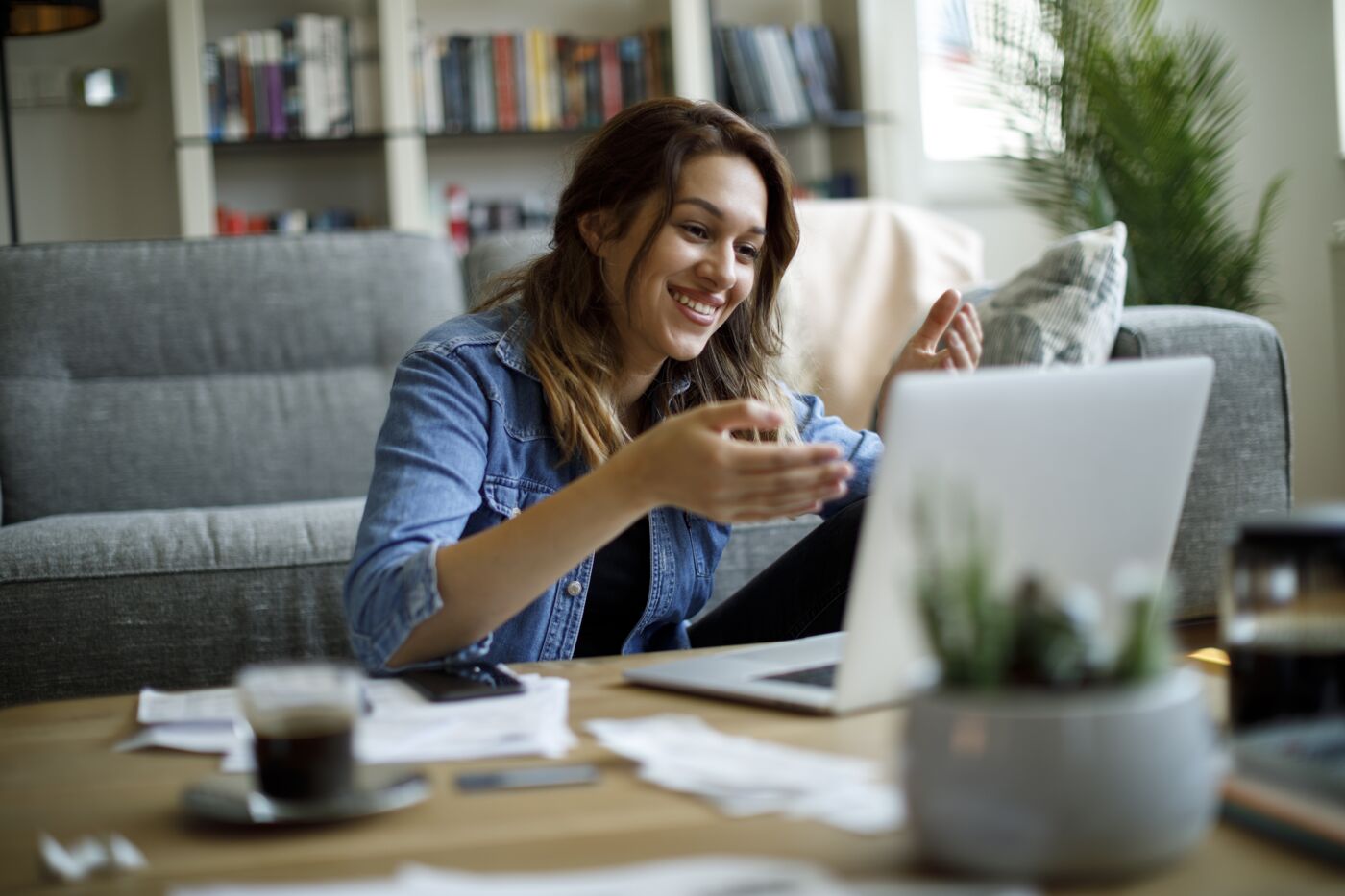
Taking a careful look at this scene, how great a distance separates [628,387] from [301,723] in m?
0.94

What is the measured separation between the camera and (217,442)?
8.23ft

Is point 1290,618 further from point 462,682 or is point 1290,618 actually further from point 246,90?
point 246,90

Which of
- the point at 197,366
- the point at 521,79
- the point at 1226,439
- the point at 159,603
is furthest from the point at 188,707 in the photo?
the point at 521,79

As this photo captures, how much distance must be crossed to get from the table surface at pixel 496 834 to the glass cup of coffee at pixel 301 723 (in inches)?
1.0

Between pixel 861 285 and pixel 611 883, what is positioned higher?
pixel 861 285

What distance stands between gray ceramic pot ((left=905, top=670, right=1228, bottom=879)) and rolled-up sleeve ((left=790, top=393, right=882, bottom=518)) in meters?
1.04

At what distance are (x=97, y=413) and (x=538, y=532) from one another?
1.68 m

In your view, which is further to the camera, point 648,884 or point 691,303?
point 691,303

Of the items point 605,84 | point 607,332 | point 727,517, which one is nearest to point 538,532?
point 727,517

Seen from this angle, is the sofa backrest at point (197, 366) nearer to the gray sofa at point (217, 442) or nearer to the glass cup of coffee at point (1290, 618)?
the gray sofa at point (217, 442)

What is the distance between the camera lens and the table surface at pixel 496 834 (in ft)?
1.94

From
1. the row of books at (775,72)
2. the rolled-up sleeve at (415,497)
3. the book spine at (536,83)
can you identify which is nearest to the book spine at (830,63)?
the row of books at (775,72)

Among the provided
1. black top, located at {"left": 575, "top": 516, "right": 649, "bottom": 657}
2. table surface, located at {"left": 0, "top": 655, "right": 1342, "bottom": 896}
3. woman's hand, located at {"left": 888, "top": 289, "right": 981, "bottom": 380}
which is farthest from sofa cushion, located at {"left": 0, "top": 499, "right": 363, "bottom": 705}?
table surface, located at {"left": 0, "top": 655, "right": 1342, "bottom": 896}

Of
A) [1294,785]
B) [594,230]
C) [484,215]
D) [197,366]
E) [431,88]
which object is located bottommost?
[1294,785]
